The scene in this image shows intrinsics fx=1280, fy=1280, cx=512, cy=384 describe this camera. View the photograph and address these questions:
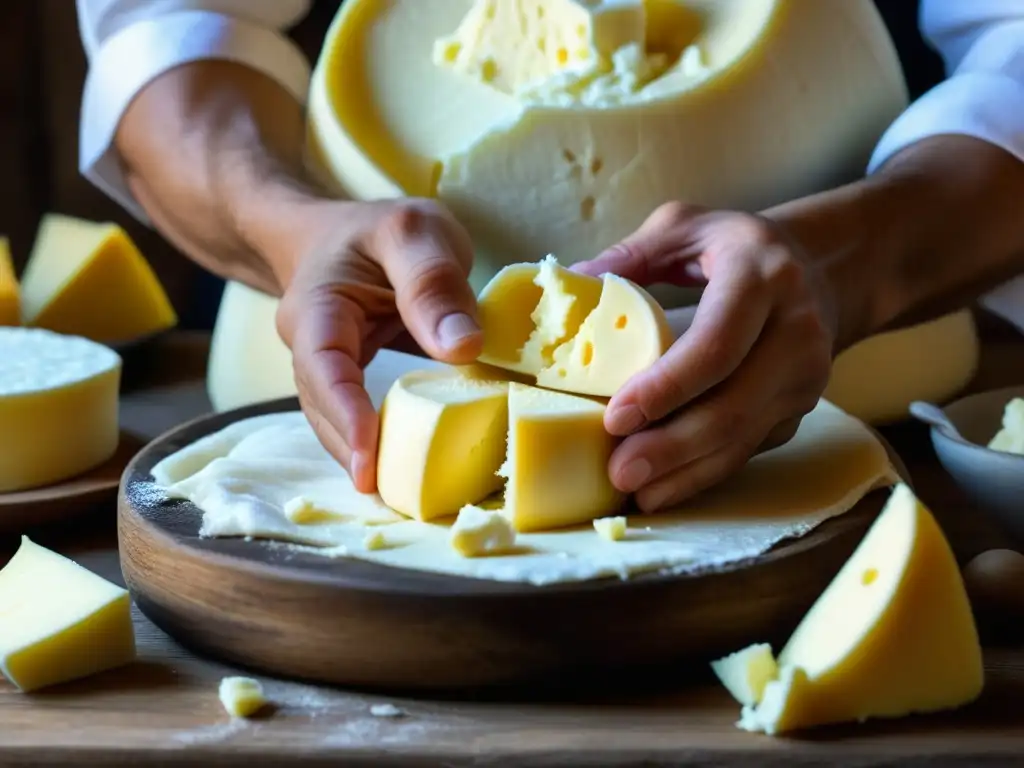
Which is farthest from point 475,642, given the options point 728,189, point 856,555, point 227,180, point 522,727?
point 227,180

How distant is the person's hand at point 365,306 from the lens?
0.94m

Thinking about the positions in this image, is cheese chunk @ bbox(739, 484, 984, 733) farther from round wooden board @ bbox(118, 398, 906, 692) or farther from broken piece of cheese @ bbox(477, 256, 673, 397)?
broken piece of cheese @ bbox(477, 256, 673, 397)

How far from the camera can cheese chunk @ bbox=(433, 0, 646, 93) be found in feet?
3.91

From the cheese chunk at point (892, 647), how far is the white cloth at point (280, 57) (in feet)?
1.97

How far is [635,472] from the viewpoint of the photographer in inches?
34.8

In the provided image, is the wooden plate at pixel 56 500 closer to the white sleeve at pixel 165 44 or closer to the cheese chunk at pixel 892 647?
the white sleeve at pixel 165 44

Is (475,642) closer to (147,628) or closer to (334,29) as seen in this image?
(147,628)

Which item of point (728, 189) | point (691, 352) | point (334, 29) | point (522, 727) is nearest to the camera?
point (522, 727)

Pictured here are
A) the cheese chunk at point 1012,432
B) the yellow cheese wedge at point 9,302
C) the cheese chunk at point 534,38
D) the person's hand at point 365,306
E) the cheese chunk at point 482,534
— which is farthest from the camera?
the yellow cheese wedge at point 9,302

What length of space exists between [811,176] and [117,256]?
2.97 ft

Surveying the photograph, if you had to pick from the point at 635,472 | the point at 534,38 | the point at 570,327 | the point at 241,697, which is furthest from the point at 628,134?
the point at 241,697

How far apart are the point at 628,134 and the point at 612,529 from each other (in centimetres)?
42

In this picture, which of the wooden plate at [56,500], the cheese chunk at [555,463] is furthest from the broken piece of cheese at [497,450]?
Answer: the wooden plate at [56,500]

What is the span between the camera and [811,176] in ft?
4.08
